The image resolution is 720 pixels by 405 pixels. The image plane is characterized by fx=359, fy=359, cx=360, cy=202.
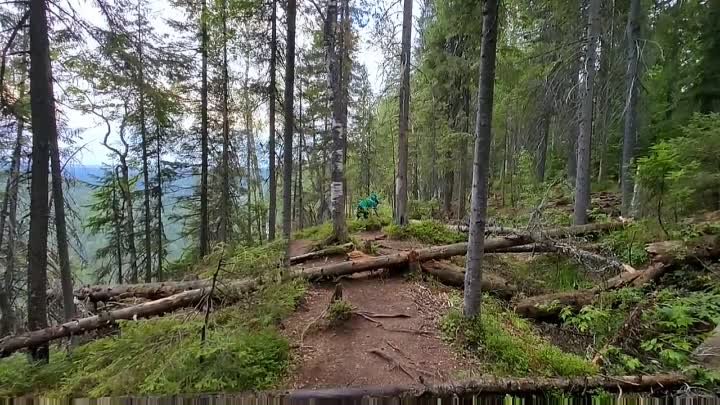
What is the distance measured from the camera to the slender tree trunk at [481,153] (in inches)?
185

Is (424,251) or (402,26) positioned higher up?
(402,26)

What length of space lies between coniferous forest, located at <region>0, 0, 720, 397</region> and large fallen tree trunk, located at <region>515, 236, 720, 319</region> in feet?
0.13

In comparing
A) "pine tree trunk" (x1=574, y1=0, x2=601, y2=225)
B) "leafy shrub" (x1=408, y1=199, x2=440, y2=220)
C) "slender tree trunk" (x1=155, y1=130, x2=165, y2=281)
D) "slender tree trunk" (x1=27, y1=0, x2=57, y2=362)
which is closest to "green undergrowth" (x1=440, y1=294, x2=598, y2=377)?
"pine tree trunk" (x1=574, y1=0, x2=601, y2=225)

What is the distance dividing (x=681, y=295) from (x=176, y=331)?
25.5ft

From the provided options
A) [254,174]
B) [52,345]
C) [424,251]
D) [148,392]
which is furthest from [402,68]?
[254,174]

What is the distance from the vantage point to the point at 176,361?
13.1ft

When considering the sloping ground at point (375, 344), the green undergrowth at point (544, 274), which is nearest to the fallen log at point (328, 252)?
the sloping ground at point (375, 344)

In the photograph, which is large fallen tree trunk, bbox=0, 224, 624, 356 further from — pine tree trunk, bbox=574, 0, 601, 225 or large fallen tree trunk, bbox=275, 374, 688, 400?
large fallen tree trunk, bbox=275, 374, 688, 400

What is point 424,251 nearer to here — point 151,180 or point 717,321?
point 717,321

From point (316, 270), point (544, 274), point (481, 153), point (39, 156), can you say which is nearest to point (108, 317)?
point (39, 156)

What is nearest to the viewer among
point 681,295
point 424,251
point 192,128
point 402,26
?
point 681,295

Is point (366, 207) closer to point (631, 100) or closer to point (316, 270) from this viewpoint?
point (316, 270)

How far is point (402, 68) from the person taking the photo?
10109mm

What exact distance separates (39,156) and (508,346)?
295 inches
